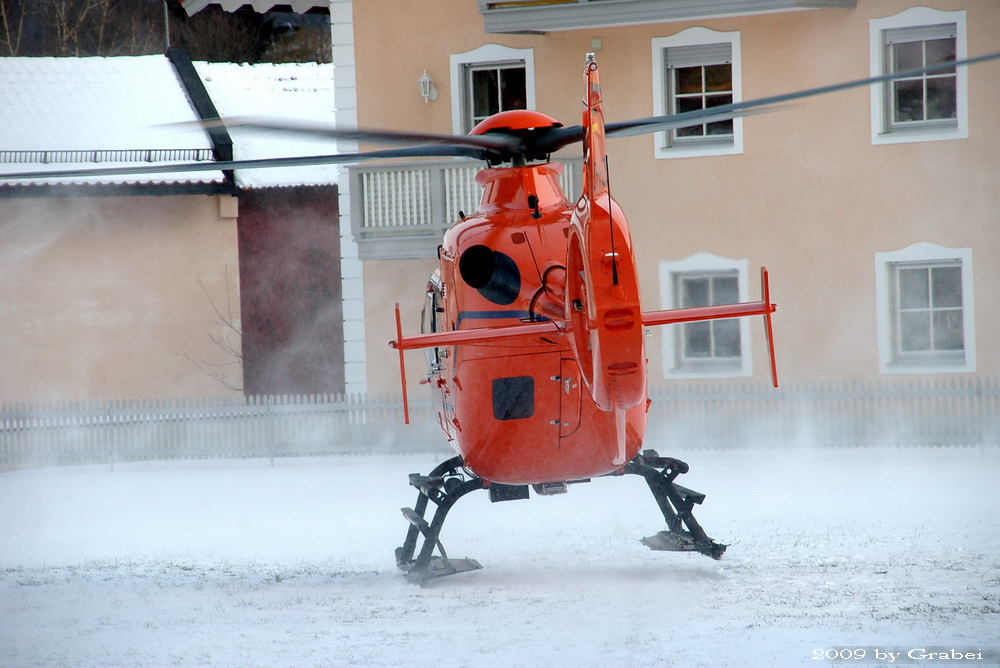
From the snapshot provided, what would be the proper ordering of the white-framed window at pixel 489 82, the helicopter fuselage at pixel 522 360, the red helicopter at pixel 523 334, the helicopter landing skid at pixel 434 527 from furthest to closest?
the white-framed window at pixel 489 82, the helicopter landing skid at pixel 434 527, the helicopter fuselage at pixel 522 360, the red helicopter at pixel 523 334

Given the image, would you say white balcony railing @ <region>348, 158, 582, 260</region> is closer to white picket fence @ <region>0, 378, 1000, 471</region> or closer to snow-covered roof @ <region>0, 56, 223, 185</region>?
white picket fence @ <region>0, 378, 1000, 471</region>

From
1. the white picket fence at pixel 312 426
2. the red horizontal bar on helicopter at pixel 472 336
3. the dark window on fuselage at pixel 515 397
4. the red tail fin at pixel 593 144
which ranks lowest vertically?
the white picket fence at pixel 312 426

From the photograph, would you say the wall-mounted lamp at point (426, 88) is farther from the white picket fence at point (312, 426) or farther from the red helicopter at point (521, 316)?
the red helicopter at point (521, 316)

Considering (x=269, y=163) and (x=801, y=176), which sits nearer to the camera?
(x=269, y=163)

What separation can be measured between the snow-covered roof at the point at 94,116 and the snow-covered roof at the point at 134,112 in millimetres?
16

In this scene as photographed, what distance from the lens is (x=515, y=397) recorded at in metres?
6.64

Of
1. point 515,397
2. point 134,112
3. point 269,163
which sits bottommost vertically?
point 515,397

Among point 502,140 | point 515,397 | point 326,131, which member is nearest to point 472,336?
point 515,397

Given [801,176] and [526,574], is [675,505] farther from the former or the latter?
[801,176]

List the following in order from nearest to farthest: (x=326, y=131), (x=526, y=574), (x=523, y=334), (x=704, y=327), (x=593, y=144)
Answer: (x=326, y=131) → (x=593, y=144) → (x=523, y=334) → (x=526, y=574) → (x=704, y=327)

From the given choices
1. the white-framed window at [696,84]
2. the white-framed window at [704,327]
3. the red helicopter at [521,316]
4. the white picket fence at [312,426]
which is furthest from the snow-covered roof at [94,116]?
the red helicopter at [521,316]

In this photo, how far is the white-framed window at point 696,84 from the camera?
13766mm

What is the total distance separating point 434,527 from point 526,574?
800 mm

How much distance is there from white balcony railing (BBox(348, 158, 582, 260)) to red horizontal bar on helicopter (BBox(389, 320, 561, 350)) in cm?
774
